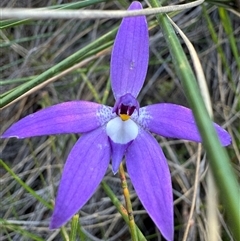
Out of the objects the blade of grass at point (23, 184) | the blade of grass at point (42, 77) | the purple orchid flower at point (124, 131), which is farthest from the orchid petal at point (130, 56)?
the blade of grass at point (23, 184)

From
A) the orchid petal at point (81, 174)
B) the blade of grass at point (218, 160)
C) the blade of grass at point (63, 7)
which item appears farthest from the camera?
the blade of grass at point (63, 7)

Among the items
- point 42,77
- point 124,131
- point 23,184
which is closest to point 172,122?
point 124,131

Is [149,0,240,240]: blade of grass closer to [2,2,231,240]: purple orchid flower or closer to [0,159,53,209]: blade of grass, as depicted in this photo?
[2,2,231,240]: purple orchid flower

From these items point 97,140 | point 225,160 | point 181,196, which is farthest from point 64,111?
point 181,196

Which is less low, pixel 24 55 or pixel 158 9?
pixel 24 55

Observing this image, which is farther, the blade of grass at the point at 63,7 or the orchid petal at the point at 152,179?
the blade of grass at the point at 63,7

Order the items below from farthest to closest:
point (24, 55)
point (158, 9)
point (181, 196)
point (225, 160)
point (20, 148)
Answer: point (24, 55), point (20, 148), point (181, 196), point (158, 9), point (225, 160)

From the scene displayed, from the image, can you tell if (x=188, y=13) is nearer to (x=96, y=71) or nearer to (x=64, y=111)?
(x=96, y=71)

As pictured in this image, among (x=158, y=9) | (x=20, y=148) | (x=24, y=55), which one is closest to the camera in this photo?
(x=158, y=9)

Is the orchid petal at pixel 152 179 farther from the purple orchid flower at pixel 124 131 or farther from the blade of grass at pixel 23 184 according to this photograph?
the blade of grass at pixel 23 184
